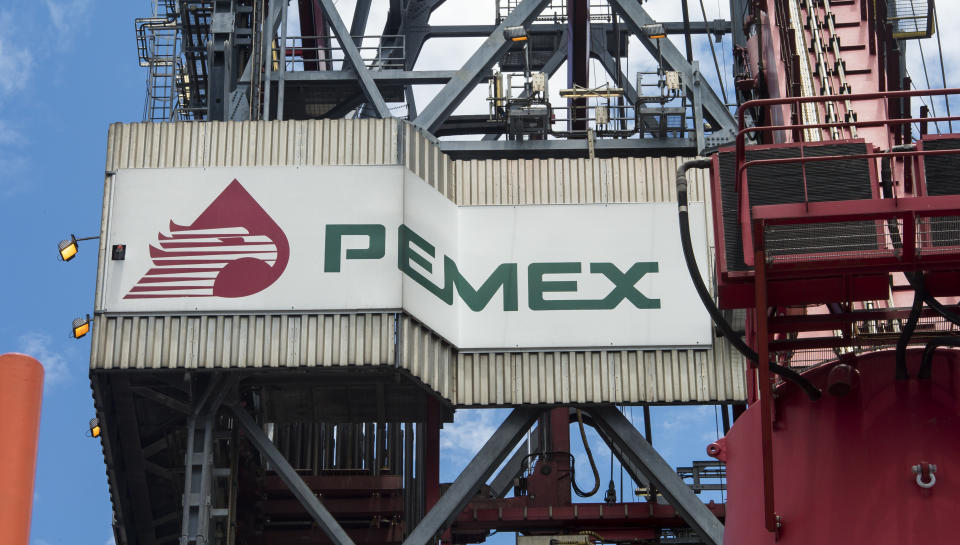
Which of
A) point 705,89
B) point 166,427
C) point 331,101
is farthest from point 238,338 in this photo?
point 705,89

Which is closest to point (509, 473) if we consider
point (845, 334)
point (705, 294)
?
point (845, 334)

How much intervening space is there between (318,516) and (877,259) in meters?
18.6

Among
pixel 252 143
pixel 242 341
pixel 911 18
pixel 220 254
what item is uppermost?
pixel 911 18

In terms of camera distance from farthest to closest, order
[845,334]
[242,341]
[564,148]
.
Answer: [564,148] < [242,341] < [845,334]

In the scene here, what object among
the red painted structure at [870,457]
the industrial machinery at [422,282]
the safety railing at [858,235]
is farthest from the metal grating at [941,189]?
the industrial machinery at [422,282]

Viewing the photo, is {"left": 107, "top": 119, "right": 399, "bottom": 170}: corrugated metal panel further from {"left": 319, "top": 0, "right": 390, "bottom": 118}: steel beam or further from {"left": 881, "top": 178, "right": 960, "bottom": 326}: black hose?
{"left": 881, "top": 178, "right": 960, "bottom": 326}: black hose

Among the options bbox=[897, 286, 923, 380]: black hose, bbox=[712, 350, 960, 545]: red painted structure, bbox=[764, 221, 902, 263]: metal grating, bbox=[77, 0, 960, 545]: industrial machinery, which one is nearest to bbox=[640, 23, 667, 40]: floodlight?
bbox=[77, 0, 960, 545]: industrial machinery

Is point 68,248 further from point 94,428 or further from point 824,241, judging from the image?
point 824,241

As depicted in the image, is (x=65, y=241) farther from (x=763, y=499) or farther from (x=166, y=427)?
(x=763, y=499)

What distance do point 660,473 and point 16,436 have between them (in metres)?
26.5

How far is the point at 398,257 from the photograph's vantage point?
31562 mm

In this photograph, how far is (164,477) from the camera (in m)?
34.8

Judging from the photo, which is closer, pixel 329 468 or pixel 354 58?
pixel 354 58

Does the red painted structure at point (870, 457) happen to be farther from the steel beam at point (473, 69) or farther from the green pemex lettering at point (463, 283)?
the steel beam at point (473, 69)
